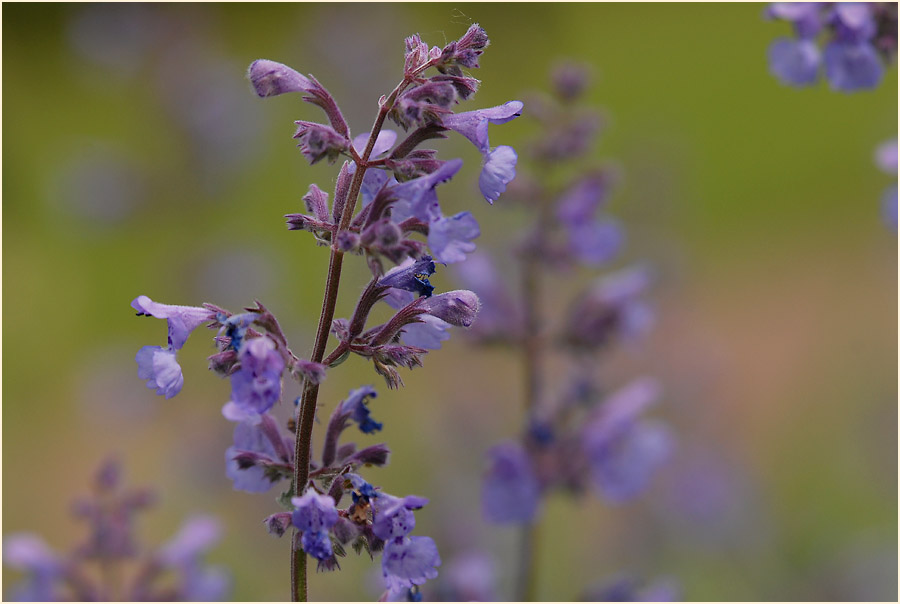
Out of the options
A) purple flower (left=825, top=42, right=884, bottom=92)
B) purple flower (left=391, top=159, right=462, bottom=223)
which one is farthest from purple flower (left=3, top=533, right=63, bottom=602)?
purple flower (left=825, top=42, right=884, bottom=92)

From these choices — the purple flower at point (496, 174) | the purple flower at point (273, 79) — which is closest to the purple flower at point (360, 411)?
the purple flower at point (496, 174)

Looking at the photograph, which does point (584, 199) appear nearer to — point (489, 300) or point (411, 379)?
point (489, 300)

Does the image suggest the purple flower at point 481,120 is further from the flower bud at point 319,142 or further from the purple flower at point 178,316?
the purple flower at point 178,316

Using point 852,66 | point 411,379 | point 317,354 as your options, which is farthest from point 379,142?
point 411,379

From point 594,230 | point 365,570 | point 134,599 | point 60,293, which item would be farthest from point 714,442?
point 60,293

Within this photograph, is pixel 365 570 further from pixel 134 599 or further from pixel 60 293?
pixel 60 293
